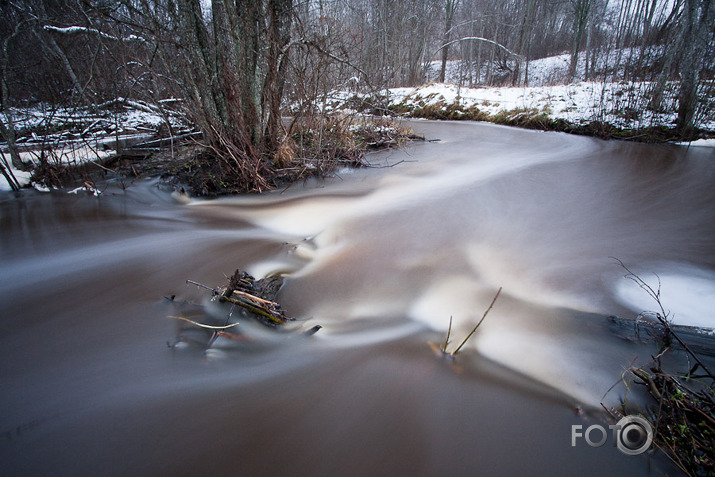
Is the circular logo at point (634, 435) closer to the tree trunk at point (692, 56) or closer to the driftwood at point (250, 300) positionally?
the driftwood at point (250, 300)

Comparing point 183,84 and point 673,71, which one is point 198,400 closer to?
point 183,84

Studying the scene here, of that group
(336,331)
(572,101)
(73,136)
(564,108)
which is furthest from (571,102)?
(73,136)

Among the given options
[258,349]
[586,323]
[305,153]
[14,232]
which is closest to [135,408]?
[258,349]

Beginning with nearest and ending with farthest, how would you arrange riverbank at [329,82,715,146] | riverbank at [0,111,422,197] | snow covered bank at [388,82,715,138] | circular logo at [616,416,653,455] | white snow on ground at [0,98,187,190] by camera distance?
circular logo at [616,416,653,455] < riverbank at [0,111,422,197] < white snow on ground at [0,98,187,190] < riverbank at [329,82,715,146] < snow covered bank at [388,82,715,138]

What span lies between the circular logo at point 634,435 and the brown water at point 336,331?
2.6 inches

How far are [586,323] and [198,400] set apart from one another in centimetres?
279

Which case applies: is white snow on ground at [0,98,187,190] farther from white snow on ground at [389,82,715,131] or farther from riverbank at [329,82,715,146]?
white snow on ground at [389,82,715,131]

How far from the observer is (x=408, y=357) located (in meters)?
2.29

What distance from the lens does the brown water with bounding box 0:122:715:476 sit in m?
1.67

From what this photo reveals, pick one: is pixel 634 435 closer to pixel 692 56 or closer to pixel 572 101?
pixel 692 56

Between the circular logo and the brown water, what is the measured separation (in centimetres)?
7

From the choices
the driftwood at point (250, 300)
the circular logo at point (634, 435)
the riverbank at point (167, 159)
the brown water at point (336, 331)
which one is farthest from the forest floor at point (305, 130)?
the circular logo at point (634, 435)

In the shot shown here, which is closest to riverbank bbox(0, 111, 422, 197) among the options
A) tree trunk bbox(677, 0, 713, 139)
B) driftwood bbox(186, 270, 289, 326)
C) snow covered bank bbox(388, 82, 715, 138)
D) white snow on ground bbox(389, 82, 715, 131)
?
driftwood bbox(186, 270, 289, 326)

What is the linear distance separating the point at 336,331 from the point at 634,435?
183 cm
